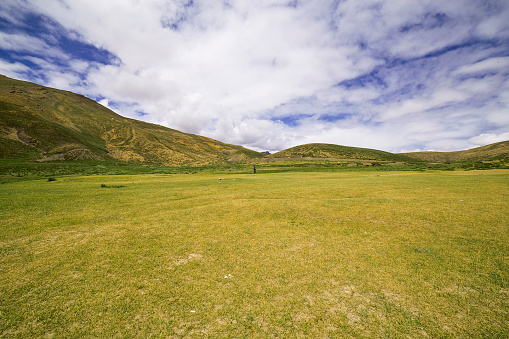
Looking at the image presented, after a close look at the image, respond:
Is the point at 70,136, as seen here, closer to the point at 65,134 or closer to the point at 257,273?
the point at 65,134

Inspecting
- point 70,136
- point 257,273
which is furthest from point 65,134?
point 257,273

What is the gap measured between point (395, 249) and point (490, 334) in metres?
4.38

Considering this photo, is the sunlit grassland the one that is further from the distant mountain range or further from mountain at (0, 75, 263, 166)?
mountain at (0, 75, 263, 166)

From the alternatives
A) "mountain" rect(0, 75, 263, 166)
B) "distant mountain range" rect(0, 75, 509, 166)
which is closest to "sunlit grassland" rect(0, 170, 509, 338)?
"distant mountain range" rect(0, 75, 509, 166)

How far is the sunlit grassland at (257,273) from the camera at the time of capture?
4.92 metres

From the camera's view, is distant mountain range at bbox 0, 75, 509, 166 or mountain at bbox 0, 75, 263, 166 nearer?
mountain at bbox 0, 75, 263, 166

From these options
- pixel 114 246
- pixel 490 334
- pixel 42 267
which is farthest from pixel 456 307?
pixel 42 267

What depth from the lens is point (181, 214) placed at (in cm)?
1360

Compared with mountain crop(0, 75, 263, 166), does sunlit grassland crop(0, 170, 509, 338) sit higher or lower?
A: lower

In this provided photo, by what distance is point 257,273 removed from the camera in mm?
7164

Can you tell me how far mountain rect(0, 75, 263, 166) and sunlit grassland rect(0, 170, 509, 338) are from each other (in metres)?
114

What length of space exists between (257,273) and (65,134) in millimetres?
156462

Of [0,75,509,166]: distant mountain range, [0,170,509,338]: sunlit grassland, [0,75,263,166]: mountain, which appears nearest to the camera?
[0,170,509,338]: sunlit grassland

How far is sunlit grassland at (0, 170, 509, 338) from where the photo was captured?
194 inches
